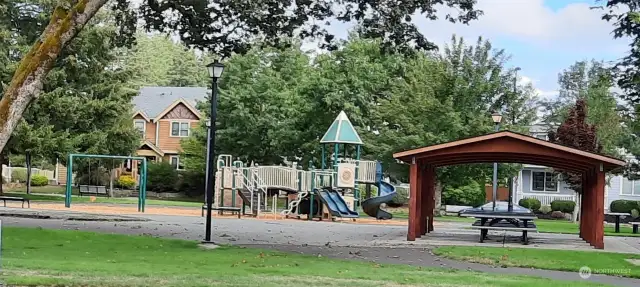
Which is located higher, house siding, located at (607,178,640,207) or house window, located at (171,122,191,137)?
house window, located at (171,122,191,137)

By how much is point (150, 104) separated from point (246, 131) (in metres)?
18.6

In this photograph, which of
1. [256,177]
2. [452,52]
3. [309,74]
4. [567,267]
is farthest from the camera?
[309,74]

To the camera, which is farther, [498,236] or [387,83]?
[387,83]

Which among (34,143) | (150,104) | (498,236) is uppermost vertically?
(150,104)

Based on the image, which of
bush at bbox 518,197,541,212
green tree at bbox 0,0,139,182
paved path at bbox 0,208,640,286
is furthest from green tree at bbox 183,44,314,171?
paved path at bbox 0,208,640,286

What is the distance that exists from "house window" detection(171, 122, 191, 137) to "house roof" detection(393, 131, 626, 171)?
39.6 meters

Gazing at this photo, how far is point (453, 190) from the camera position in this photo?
4678cm

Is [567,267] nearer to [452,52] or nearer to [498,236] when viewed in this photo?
[498,236]

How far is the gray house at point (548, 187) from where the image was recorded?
5069 centimetres

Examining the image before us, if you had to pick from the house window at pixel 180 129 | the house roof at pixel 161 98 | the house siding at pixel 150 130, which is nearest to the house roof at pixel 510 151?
the house window at pixel 180 129

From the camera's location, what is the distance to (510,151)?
20.2m

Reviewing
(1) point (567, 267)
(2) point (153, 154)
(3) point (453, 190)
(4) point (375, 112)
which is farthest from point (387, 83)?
(1) point (567, 267)

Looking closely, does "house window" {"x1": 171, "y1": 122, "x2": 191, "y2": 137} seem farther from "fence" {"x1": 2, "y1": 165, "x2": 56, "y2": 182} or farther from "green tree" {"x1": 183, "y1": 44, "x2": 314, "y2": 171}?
"green tree" {"x1": 183, "y1": 44, "x2": 314, "y2": 171}

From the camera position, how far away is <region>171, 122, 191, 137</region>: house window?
194 feet
